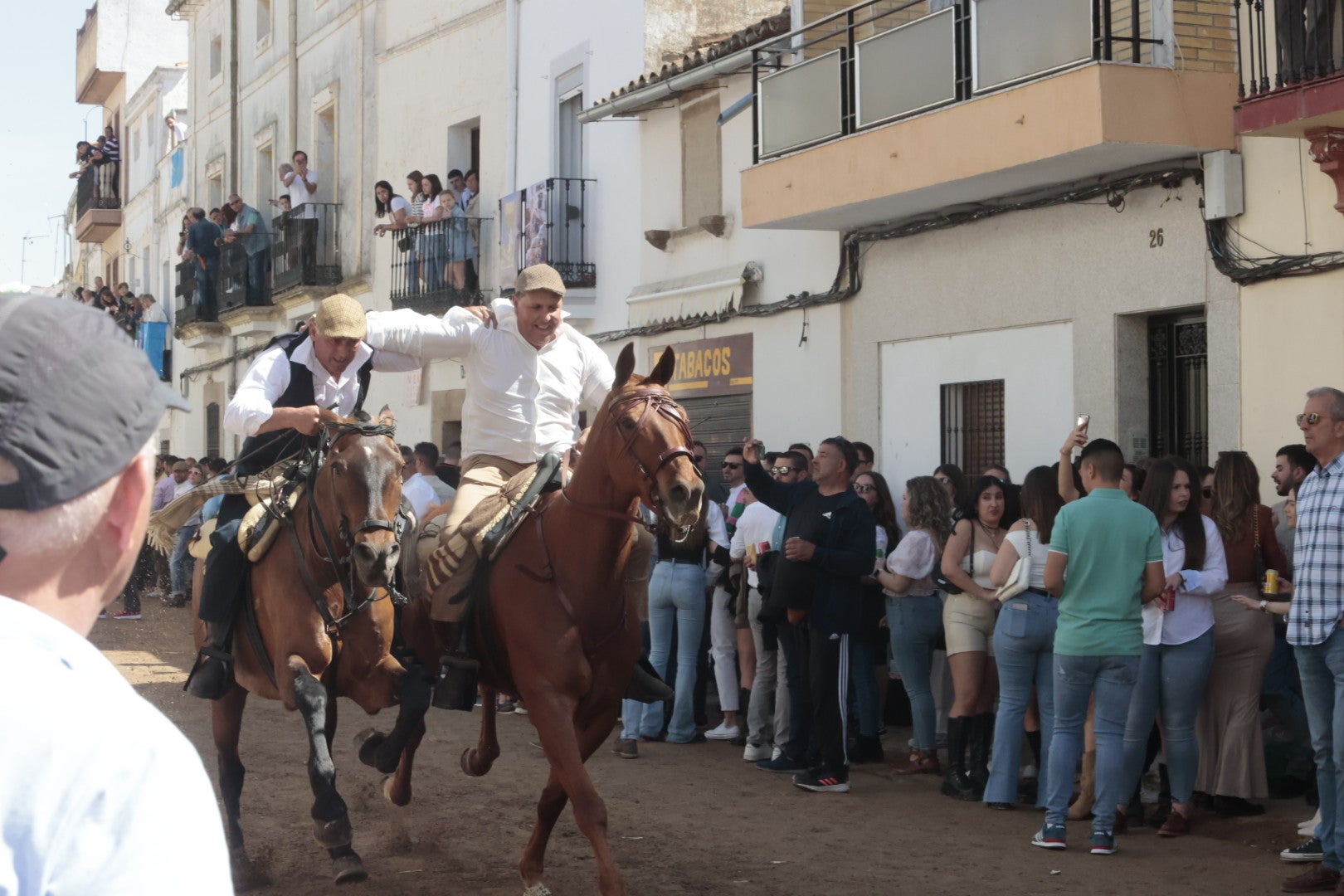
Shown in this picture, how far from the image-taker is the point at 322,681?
6.87 meters

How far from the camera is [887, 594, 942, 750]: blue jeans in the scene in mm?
10008

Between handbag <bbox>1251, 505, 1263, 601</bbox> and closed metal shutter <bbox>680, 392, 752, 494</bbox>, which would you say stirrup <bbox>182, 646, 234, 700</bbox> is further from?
closed metal shutter <bbox>680, 392, 752, 494</bbox>

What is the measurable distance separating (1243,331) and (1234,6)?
84.4 inches

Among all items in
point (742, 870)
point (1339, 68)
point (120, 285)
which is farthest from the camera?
point (120, 285)

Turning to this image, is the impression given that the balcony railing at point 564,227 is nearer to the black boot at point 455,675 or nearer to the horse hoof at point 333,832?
the black boot at point 455,675

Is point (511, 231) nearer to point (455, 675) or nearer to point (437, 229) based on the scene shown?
point (437, 229)

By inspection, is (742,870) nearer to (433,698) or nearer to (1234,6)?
(433,698)

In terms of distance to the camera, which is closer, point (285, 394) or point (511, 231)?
point (285, 394)

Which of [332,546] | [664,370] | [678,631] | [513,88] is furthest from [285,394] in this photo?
[513,88]

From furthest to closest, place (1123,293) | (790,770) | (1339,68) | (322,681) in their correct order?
1. (1123,293)
2. (790,770)
3. (1339,68)
4. (322,681)

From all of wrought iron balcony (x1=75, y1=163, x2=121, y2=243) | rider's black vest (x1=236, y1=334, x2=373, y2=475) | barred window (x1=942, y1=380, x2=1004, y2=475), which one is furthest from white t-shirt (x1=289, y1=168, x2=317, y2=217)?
rider's black vest (x1=236, y1=334, x2=373, y2=475)

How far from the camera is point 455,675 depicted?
6.96 metres

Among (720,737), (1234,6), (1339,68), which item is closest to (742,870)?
(720,737)

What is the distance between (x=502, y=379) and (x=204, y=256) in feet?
80.0
